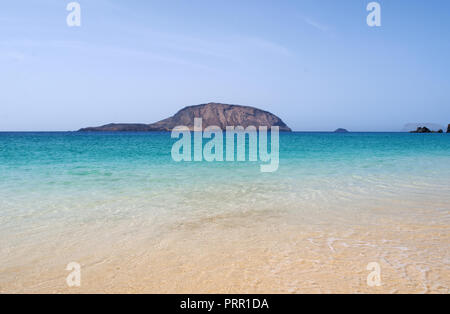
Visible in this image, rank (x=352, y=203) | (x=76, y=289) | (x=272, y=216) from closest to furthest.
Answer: (x=76, y=289)
(x=272, y=216)
(x=352, y=203)

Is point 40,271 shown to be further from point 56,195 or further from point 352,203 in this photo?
point 352,203

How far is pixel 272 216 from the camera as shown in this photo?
20.4ft

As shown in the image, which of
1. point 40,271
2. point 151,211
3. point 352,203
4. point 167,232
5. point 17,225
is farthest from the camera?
point 352,203

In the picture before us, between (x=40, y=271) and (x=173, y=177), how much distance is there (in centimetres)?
852
